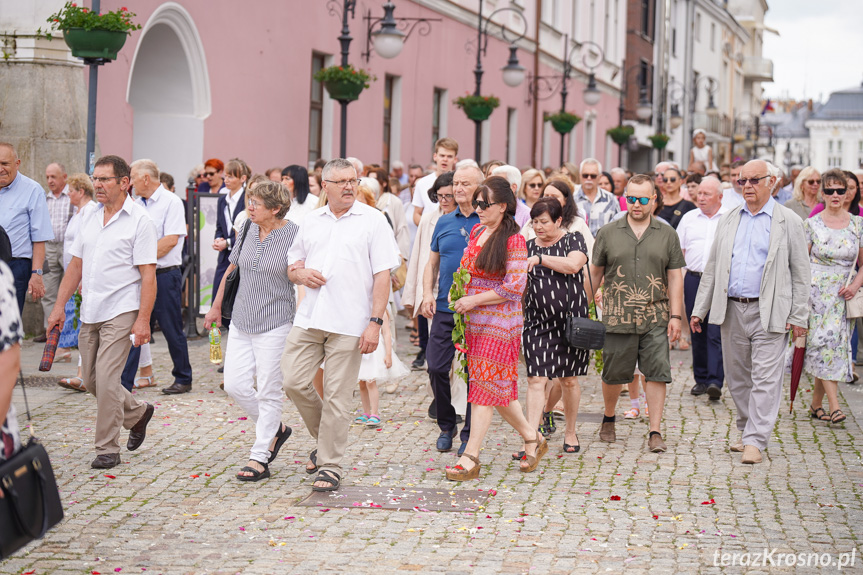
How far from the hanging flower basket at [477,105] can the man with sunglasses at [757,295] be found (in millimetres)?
11536

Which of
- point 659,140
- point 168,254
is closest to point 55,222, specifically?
point 168,254

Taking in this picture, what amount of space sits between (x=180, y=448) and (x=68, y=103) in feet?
20.4

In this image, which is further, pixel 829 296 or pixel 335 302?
pixel 829 296

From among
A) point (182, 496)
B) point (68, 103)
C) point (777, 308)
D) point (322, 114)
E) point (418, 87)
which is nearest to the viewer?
point (182, 496)

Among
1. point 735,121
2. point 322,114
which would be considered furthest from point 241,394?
point 735,121

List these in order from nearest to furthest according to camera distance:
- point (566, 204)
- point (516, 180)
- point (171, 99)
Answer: point (566, 204)
point (516, 180)
point (171, 99)

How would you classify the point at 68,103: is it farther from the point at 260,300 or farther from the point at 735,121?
the point at 735,121

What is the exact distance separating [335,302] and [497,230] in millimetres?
1113

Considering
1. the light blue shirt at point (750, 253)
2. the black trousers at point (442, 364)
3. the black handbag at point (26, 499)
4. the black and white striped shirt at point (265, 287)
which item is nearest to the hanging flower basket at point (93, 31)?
the black and white striped shirt at point (265, 287)

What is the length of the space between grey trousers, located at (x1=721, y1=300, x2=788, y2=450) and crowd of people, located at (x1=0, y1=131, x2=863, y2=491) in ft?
0.05

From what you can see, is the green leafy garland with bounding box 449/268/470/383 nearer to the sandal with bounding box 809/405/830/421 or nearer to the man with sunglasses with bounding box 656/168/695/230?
the sandal with bounding box 809/405/830/421

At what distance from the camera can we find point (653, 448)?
7949 millimetres

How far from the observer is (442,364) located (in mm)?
7715

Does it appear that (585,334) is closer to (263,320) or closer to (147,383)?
(263,320)
